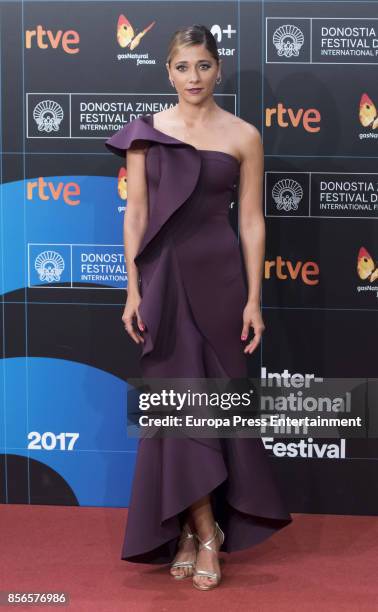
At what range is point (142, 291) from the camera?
379cm

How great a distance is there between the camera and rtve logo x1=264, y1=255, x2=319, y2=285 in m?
4.48

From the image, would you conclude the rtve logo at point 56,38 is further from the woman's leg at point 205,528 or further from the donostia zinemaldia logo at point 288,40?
the woman's leg at point 205,528

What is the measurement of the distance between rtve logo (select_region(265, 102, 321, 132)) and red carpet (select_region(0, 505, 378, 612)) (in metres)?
1.82

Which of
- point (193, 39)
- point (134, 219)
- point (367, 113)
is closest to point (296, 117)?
point (367, 113)

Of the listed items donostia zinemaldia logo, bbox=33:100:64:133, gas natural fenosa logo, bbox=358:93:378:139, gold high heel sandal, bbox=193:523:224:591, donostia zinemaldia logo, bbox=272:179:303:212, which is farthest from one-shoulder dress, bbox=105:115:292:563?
gas natural fenosa logo, bbox=358:93:378:139

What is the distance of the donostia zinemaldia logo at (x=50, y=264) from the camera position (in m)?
4.55

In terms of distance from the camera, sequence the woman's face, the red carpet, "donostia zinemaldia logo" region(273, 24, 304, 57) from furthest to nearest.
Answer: "donostia zinemaldia logo" region(273, 24, 304, 57) → the woman's face → the red carpet

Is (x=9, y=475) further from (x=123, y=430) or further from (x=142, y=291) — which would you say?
(x=142, y=291)

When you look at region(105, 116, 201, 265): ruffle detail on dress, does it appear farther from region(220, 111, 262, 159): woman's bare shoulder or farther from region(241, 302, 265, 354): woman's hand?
region(241, 302, 265, 354): woman's hand

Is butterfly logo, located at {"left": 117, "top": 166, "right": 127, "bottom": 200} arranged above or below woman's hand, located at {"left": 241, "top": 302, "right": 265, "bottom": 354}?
above

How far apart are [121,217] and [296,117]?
93 centimetres

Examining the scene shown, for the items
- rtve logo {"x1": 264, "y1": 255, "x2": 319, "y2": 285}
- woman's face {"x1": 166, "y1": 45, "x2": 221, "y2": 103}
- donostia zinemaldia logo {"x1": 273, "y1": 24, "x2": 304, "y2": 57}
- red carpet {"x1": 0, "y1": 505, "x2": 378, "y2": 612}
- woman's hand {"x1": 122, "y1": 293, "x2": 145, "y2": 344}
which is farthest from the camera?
rtve logo {"x1": 264, "y1": 255, "x2": 319, "y2": 285}

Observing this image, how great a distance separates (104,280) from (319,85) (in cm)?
134

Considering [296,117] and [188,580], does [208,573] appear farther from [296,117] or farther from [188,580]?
[296,117]
